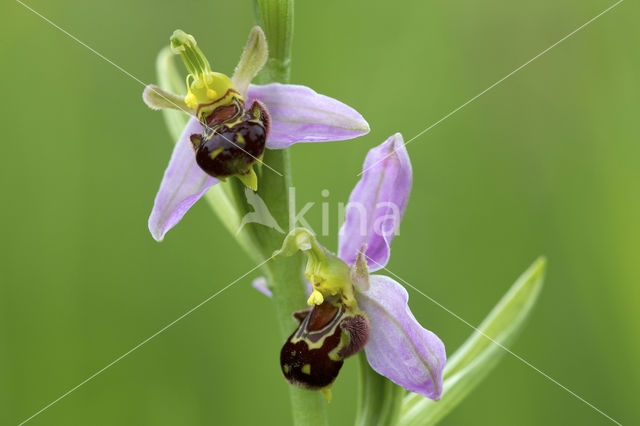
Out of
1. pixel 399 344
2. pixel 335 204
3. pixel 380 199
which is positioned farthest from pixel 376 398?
pixel 335 204

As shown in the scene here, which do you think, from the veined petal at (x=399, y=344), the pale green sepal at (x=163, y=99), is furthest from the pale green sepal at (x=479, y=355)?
the pale green sepal at (x=163, y=99)

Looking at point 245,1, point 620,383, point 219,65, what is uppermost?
point 245,1

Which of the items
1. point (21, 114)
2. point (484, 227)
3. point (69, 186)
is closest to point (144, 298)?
point (69, 186)

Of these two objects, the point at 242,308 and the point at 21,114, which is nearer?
the point at 242,308

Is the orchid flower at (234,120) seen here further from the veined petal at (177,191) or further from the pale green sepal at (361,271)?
the pale green sepal at (361,271)

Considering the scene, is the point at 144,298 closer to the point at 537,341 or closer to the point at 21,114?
the point at 21,114

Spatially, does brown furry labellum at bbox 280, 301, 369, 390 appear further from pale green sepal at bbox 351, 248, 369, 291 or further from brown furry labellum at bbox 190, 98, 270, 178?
brown furry labellum at bbox 190, 98, 270, 178
